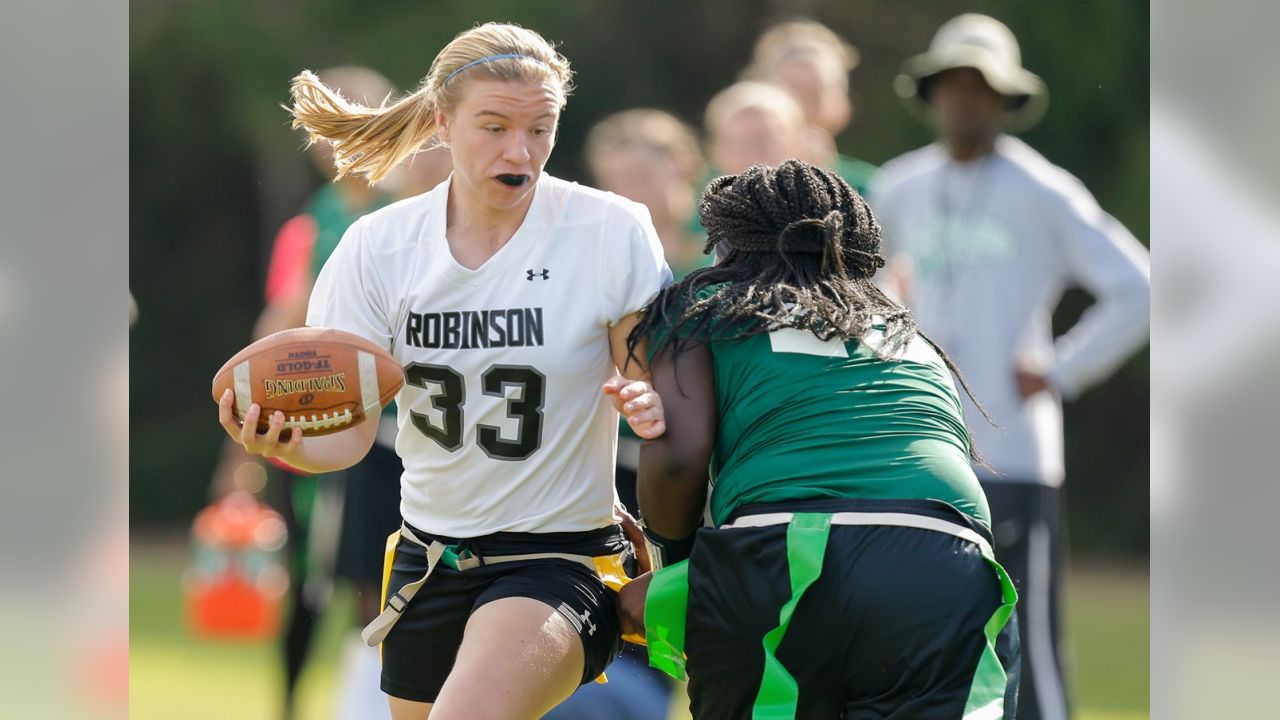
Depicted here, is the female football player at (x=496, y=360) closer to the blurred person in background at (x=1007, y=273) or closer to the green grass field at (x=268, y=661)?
the blurred person in background at (x=1007, y=273)

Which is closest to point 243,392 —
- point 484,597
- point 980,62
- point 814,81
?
point 484,597

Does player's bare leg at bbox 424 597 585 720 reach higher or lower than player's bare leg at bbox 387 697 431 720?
higher

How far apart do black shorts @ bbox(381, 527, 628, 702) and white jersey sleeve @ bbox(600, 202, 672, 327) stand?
1.72 feet

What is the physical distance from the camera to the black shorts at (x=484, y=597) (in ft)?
11.2

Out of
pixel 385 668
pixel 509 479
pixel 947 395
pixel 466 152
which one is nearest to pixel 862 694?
pixel 947 395

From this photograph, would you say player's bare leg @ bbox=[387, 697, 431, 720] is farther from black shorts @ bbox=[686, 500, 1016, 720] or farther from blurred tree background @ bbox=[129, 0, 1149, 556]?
blurred tree background @ bbox=[129, 0, 1149, 556]

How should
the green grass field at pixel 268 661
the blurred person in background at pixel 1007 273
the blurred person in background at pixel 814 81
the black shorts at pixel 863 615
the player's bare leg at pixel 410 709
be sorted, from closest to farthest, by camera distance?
the black shorts at pixel 863 615 < the player's bare leg at pixel 410 709 < the blurred person in background at pixel 1007 273 < the blurred person in background at pixel 814 81 < the green grass field at pixel 268 661

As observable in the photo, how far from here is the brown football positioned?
3.43m

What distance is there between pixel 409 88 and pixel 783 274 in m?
11.3

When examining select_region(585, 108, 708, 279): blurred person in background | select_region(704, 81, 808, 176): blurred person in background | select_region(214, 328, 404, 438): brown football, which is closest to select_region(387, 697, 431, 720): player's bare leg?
select_region(214, 328, 404, 438): brown football

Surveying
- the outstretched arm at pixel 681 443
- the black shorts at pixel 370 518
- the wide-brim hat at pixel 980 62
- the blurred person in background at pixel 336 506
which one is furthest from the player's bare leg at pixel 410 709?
the wide-brim hat at pixel 980 62
